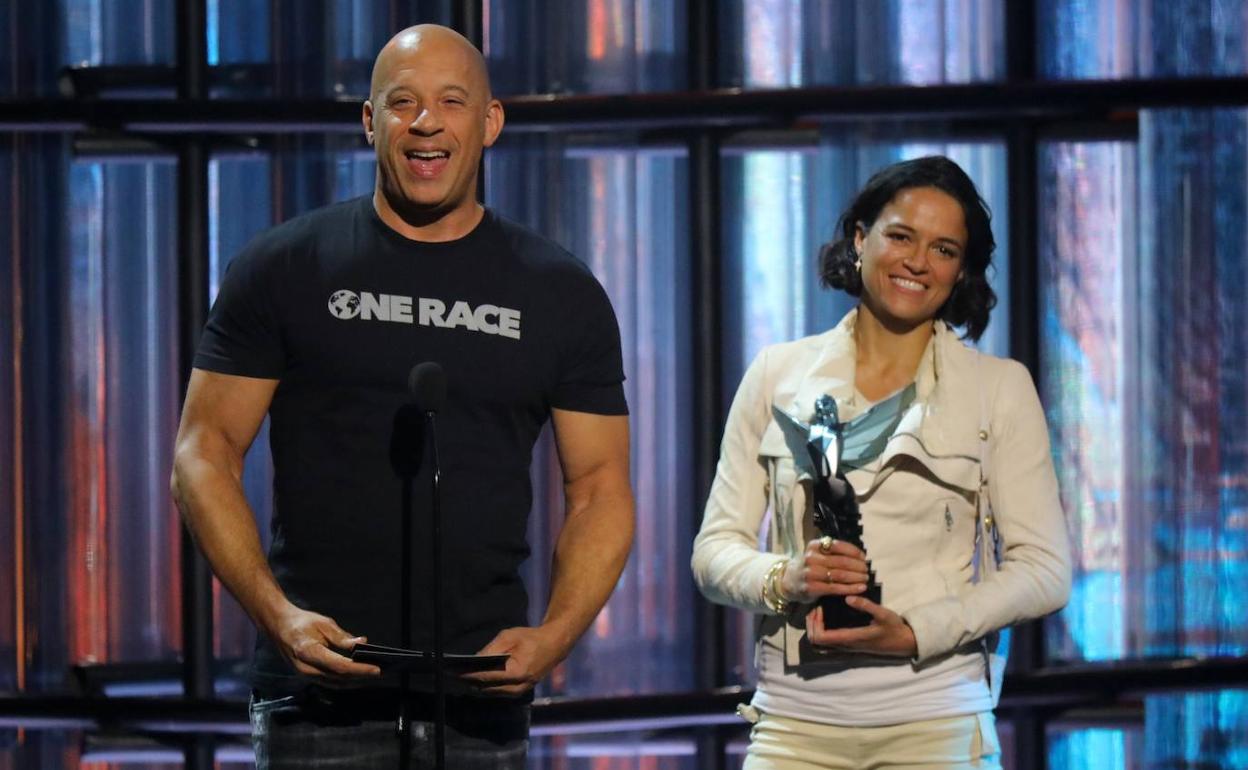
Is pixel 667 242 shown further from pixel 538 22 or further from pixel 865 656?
pixel 865 656

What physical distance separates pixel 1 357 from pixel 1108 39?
107 inches

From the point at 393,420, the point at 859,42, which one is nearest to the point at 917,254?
the point at 393,420

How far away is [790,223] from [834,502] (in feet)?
4.49

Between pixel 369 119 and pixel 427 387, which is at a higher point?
pixel 369 119

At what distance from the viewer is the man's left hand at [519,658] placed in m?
2.09

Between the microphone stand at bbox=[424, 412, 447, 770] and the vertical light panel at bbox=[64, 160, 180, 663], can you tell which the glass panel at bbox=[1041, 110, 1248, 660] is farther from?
the microphone stand at bbox=[424, 412, 447, 770]

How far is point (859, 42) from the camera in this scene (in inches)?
151

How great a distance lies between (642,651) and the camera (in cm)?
386

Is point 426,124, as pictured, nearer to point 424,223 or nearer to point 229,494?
point 424,223

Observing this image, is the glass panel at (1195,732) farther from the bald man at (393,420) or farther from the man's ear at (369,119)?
the man's ear at (369,119)

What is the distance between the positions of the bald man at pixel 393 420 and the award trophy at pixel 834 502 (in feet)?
1.31

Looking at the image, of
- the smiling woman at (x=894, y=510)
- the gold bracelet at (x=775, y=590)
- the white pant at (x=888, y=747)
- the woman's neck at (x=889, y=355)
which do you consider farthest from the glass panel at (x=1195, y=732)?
the gold bracelet at (x=775, y=590)

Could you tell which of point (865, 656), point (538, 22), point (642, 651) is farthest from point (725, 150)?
point (865, 656)

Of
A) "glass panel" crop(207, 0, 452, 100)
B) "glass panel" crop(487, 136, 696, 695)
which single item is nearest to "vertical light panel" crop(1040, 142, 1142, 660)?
"glass panel" crop(487, 136, 696, 695)
